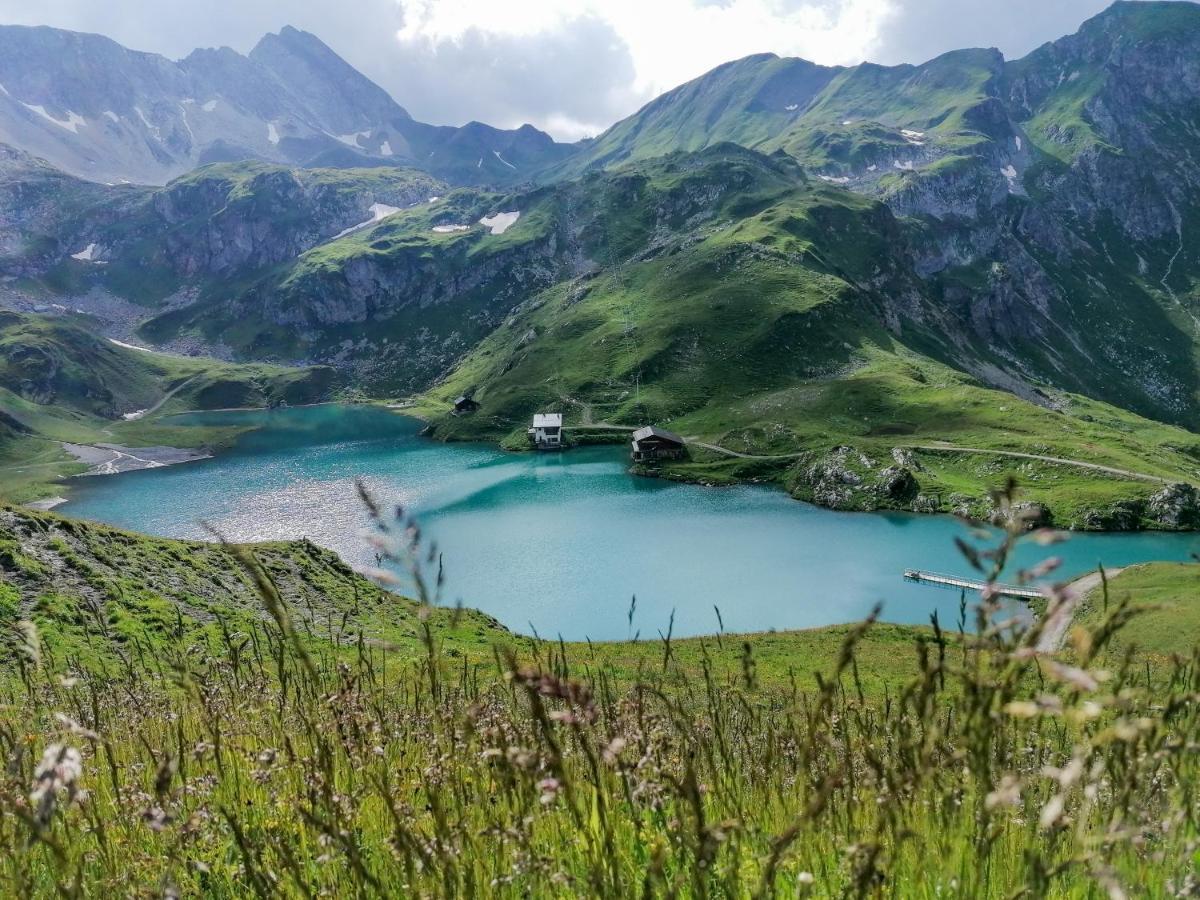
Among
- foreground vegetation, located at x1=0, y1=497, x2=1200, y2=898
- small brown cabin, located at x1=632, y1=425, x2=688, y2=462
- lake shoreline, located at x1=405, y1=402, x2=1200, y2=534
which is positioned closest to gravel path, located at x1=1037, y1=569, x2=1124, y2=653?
foreground vegetation, located at x1=0, y1=497, x2=1200, y2=898

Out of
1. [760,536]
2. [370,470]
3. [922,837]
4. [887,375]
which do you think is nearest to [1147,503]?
[760,536]

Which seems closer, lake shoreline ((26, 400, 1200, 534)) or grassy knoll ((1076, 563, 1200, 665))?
grassy knoll ((1076, 563, 1200, 665))

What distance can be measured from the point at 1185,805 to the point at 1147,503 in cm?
9787

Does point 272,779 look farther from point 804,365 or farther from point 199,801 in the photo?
point 804,365

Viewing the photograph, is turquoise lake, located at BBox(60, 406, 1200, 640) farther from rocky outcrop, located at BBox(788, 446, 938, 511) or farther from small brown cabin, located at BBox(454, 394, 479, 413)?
small brown cabin, located at BBox(454, 394, 479, 413)

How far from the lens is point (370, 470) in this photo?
118438 mm

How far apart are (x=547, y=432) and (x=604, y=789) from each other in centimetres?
12738

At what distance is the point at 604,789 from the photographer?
5000 mm

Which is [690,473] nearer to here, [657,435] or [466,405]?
[657,435]

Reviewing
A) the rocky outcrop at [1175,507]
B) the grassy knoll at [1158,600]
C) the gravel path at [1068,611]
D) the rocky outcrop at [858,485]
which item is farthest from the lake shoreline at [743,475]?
the gravel path at [1068,611]

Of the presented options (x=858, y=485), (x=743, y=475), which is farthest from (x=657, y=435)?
(x=858, y=485)

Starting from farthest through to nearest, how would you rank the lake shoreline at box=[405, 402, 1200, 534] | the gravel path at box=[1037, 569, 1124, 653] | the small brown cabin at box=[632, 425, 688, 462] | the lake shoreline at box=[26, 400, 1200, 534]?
the small brown cabin at box=[632, 425, 688, 462] < the lake shoreline at box=[26, 400, 1200, 534] < the lake shoreline at box=[405, 402, 1200, 534] < the gravel path at box=[1037, 569, 1124, 653]

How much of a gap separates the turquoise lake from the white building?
448 centimetres

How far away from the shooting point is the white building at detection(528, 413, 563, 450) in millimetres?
130625
